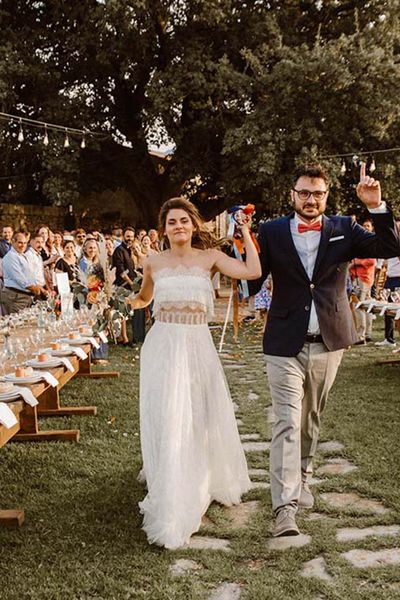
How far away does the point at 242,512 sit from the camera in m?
4.21

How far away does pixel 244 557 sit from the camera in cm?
356

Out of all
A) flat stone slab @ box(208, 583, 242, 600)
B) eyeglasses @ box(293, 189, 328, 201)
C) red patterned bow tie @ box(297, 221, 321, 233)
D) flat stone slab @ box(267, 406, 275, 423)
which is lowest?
flat stone slab @ box(267, 406, 275, 423)

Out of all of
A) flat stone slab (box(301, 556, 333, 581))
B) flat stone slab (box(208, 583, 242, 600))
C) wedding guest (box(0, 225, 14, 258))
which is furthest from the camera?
wedding guest (box(0, 225, 14, 258))

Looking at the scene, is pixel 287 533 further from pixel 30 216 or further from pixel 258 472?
pixel 30 216

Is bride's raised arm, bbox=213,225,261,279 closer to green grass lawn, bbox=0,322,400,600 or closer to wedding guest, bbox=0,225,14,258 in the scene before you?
green grass lawn, bbox=0,322,400,600

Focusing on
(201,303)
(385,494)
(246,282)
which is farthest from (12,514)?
(385,494)

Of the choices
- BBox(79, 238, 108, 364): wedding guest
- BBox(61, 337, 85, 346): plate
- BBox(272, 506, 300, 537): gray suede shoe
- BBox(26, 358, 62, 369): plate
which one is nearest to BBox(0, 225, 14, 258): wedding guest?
BBox(79, 238, 108, 364): wedding guest

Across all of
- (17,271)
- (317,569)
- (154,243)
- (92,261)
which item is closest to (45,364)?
(317,569)

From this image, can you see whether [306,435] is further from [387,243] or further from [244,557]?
[387,243]

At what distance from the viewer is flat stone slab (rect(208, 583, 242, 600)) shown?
3.15 meters

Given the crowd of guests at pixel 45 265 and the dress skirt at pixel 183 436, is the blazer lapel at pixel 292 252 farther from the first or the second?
the crowd of guests at pixel 45 265

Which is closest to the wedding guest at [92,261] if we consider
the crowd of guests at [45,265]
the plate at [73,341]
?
the crowd of guests at [45,265]

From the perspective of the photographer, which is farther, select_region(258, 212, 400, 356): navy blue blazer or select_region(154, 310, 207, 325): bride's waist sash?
select_region(154, 310, 207, 325): bride's waist sash

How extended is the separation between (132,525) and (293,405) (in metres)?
1.17
